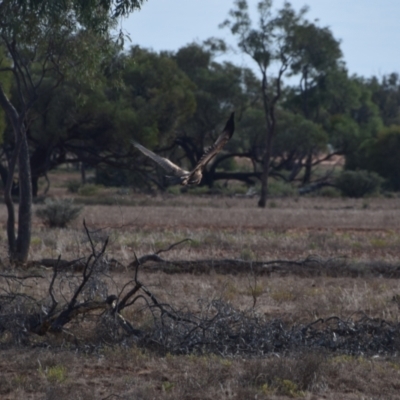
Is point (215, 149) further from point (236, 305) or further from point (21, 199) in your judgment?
point (21, 199)

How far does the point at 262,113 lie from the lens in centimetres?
4856

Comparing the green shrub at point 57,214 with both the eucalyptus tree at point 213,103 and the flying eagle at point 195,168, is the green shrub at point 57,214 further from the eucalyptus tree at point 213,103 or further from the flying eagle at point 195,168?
the eucalyptus tree at point 213,103

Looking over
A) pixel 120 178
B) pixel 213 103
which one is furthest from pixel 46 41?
pixel 213 103

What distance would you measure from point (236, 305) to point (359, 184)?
32415 mm

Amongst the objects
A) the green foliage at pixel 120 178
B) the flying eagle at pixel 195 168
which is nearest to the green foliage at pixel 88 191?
the green foliage at pixel 120 178

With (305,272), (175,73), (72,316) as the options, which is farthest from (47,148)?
(72,316)

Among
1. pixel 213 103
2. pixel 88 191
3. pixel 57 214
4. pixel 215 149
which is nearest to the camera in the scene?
pixel 215 149

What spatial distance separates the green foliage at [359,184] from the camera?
4175cm

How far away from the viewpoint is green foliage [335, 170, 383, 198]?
41.8 metres

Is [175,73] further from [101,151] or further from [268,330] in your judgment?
[268,330]

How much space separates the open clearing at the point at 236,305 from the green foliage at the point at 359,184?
19.5 meters

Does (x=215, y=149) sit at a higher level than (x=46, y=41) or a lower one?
lower

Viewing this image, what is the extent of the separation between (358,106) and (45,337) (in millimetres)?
53454

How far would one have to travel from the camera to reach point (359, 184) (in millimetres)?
41781
